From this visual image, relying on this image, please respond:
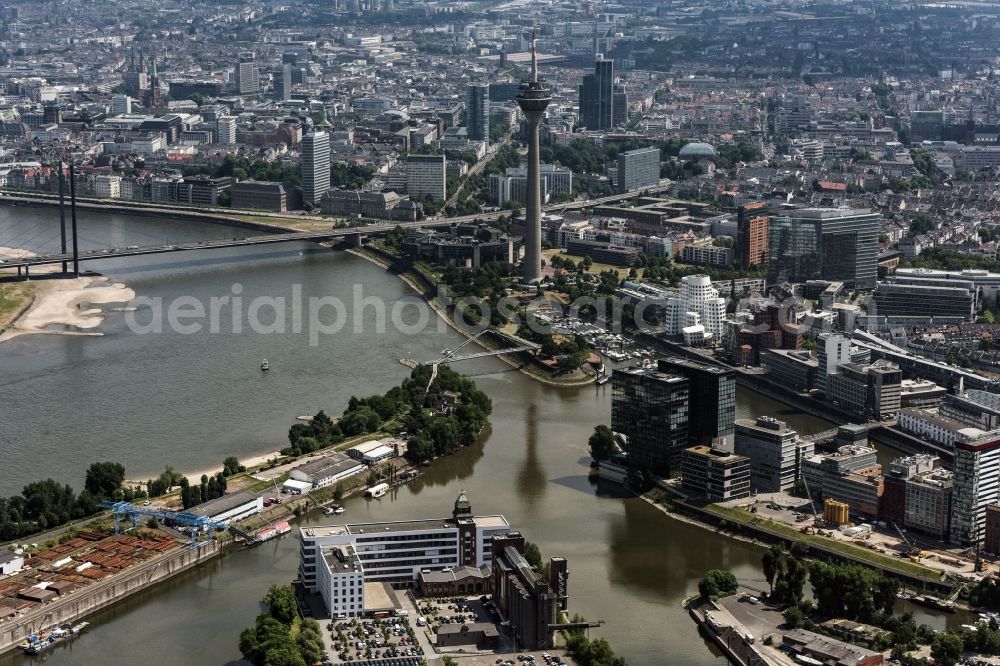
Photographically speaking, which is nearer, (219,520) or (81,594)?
(81,594)

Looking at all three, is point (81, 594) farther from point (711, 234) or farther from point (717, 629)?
point (711, 234)

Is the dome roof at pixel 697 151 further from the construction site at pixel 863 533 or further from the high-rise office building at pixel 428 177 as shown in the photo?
the construction site at pixel 863 533

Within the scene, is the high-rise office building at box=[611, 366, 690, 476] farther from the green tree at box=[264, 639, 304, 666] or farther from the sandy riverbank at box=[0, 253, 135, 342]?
the sandy riverbank at box=[0, 253, 135, 342]

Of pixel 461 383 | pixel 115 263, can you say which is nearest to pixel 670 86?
pixel 115 263

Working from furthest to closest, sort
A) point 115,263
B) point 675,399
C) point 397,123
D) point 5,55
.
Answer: point 5,55 → point 397,123 → point 115,263 → point 675,399

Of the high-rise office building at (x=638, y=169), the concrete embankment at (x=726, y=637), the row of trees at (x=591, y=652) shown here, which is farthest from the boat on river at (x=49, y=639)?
the high-rise office building at (x=638, y=169)

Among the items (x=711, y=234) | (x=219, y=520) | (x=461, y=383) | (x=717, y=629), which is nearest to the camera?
(x=717, y=629)
